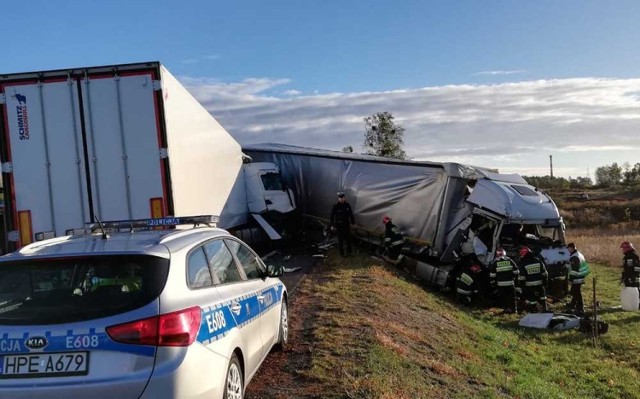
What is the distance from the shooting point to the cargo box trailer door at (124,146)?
8.17 m

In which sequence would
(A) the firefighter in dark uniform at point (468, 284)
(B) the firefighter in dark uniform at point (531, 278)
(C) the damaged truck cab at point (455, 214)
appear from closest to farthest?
(B) the firefighter in dark uniform at point (531, 278) < (A) the firefighter in dark uniform at point (468, 284) < (C) the damaged truck cab at point (455, 214)

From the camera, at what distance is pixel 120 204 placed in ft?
27.1

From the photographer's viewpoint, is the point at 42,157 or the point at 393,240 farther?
the point at 393,240

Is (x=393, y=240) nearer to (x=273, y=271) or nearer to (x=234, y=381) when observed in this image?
(x=273, y=271)

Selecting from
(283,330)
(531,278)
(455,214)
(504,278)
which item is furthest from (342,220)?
(283,330)

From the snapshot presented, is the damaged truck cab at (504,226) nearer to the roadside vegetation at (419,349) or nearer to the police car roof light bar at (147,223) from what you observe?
the roadside vegetation at (419,349)

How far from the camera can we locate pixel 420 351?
7.83m

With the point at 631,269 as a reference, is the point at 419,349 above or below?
above

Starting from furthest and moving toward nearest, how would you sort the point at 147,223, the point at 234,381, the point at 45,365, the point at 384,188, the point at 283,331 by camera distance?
the point at 384,188
the point at 283,331
the point at 147,223
the point at 234,381
the point at 45,365

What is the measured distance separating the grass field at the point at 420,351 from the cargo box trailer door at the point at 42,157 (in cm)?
375

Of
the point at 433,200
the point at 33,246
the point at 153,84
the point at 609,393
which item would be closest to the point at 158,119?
the point at 153,84

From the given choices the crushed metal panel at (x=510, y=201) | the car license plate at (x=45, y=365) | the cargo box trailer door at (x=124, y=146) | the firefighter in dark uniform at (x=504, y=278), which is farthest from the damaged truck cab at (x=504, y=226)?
the car license plate at (x=45, y=365)

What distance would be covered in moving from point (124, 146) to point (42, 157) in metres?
1.17

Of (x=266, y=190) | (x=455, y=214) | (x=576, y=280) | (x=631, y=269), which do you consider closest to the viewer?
(x=576, y=280)
